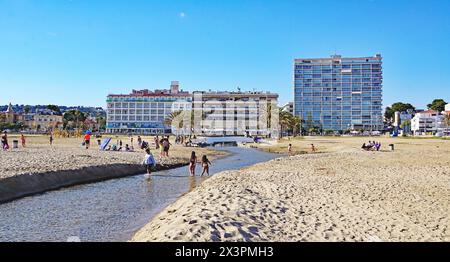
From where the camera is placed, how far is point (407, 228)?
9375mm

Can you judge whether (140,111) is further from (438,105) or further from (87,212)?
(87,212)

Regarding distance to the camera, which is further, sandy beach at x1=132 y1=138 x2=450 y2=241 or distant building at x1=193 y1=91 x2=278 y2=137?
distant building at x1=193 y1=91 x2=278 y2=137

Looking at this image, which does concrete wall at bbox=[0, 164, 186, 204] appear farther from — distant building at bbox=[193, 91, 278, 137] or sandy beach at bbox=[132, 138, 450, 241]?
distant building at bbox=[193, 91, 278, 137]

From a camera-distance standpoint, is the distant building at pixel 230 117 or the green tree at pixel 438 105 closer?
the green tree at pixel 438 105

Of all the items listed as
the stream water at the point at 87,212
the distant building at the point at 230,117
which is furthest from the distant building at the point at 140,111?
the stream water at the point at 87,212

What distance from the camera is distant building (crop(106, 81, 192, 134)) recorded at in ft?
608

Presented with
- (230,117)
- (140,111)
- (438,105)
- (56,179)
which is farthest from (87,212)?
(438,105)

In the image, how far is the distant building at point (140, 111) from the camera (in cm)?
18525

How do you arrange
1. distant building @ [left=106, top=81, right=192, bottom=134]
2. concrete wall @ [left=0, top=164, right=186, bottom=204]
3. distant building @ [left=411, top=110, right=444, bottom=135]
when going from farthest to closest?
distant building @ [left=106, top=81, right=192, bottom=134]
distant building @ [left=411, top=110, right=444, bottom=135]
concrete wall @ [left=0, top=164, right=186, bottom=204]

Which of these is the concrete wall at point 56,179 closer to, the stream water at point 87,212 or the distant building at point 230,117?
the stream water at point 87,212

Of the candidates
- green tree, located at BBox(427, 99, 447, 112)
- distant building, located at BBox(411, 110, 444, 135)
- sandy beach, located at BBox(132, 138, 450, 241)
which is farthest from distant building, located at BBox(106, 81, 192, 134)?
sandy beach, located at BBox(132, 138, 450, 241)
